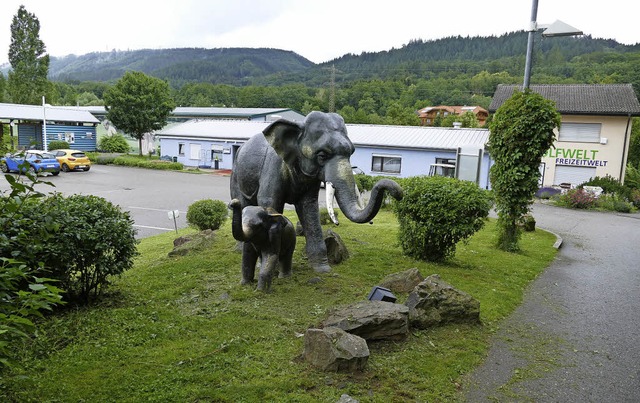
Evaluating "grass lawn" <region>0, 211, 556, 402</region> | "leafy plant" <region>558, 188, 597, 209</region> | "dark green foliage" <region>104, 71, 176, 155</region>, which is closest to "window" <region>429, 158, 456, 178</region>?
"leafy plant" <region>558, 188, 597, 209</region>

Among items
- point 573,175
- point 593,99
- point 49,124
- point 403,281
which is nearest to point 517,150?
point 403,281

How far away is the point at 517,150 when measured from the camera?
1134 centimetres

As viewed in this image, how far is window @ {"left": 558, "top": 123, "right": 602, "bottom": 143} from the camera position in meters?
30.1

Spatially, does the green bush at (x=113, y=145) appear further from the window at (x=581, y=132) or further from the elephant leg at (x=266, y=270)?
the elephant leg at (x=266, y=270)

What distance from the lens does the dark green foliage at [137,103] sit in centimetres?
3934

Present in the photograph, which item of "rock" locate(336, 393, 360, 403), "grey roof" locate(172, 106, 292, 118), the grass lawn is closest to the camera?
"rock" locate(336, 393, 360, 403)

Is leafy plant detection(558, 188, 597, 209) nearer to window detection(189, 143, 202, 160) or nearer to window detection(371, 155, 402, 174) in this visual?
window detection(371, 155, 402, 174)

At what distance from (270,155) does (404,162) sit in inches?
887

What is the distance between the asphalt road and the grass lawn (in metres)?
7.63

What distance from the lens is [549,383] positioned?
504cm

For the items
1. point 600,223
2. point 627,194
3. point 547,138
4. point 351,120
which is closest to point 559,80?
point 351,120

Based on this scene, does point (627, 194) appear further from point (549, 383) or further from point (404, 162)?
point (549, 383)

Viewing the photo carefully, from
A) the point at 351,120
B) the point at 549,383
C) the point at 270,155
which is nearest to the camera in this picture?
the point at 549,383

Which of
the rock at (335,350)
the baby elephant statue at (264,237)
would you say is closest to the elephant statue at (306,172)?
the baby elephant statue at (264,237)
